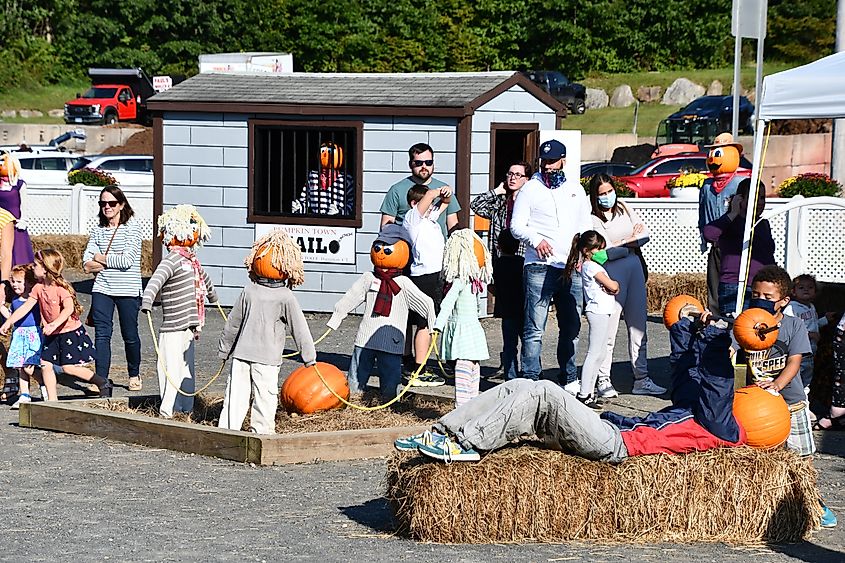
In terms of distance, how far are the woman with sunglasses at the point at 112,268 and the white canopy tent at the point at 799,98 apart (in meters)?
4.81

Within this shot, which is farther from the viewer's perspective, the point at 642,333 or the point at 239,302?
the point at 642,333

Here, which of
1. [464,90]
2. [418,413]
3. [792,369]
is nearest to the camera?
[792,369]

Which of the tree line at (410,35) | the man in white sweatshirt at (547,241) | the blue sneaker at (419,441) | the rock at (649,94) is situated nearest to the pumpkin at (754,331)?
the blue sneaker at (419,441)

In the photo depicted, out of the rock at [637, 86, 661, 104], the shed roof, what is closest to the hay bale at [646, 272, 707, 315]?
the shed roof

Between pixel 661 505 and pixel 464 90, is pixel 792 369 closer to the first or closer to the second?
pixel 661 505

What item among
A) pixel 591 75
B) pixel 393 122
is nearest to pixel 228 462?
pixel 393 122

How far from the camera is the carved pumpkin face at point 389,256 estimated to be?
996 centimetres

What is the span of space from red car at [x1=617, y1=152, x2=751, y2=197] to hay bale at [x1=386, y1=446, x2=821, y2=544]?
79.5 feet

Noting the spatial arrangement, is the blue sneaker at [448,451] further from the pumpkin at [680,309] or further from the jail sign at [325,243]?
the jail sign at [325,243]

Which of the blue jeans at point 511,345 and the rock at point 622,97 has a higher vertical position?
the rock at point 622,97

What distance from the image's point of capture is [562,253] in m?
10.8

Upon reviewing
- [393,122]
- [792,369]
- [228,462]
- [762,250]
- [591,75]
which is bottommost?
[228,462]

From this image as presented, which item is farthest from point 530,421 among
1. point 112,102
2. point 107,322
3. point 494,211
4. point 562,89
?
point 112,102

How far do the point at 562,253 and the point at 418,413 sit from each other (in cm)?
185
